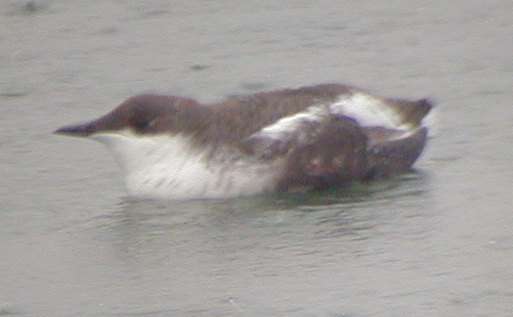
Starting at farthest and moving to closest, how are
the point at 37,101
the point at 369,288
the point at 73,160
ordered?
the point at 37,101 → the point at 73,160 → the point at 369,288

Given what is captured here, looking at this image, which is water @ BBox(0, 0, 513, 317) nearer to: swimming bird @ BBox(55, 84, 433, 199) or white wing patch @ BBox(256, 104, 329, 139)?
swimming bird @ BBox(55, 84, 433, 199)

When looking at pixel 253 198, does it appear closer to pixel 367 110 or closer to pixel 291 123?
pixel 291 123

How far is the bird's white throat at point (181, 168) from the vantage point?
10883mm

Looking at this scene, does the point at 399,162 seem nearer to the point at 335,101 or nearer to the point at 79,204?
the point at 335,101

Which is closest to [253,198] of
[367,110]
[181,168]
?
[181,168]

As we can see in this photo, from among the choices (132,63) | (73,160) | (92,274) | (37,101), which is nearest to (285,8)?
(132,63)

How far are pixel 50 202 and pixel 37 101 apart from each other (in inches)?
87.8

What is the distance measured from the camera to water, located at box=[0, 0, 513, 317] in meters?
9.19

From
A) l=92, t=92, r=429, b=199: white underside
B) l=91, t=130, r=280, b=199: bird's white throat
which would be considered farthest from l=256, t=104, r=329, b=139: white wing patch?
l=91, t=130, r=280, b=199: bird's white throat

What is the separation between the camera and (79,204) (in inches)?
431

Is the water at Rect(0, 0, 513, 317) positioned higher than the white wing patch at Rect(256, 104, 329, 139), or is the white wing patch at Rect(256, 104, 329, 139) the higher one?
the white wing patch at Rect(256, 104, 329, 139)

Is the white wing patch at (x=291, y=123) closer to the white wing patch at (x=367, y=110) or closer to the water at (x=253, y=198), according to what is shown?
the white wing patch at (x=367, y=110)

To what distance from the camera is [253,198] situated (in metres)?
10.9

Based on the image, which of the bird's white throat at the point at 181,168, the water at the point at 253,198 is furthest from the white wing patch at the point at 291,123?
the water at the point at 253,198
